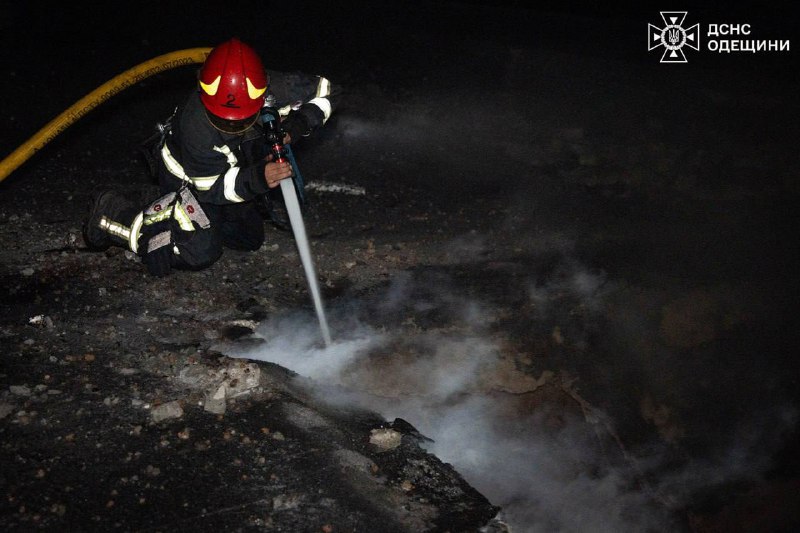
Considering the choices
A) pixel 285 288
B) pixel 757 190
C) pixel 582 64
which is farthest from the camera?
pixel 582 64

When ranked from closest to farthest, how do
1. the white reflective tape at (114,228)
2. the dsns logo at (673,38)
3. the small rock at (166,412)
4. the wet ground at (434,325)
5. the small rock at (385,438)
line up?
the wet ground at (434,325)
the small rock at (166,412)
the small rock at (385,438)
the white reflective tape at (114,228)
the dsns logo at (673,38)

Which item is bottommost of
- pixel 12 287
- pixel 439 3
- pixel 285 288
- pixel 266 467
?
pixel 266 467

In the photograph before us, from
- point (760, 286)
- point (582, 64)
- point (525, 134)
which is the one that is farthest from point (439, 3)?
point (760, 286)

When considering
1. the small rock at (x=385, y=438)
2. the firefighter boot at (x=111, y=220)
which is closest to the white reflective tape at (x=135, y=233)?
the firefighter boot at (x=111, y=220)

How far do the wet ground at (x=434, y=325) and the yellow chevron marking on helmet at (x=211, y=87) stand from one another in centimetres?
131

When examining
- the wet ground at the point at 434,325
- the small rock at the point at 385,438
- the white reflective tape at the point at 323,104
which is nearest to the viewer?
the wet ground at the point at 434,325

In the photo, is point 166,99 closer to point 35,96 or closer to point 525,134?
point 35,96

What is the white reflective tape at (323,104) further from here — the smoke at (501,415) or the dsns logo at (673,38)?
the dsns logo at (673,38)

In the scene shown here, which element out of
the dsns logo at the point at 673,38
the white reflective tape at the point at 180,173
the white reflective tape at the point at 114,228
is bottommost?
the white reflective tape at the point at 114,228

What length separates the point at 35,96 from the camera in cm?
624

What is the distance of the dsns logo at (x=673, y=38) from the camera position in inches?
310

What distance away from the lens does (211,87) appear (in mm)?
3807

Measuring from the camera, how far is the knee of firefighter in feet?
14.0

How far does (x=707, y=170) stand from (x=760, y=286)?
1.63m
